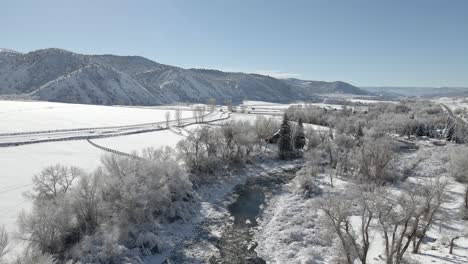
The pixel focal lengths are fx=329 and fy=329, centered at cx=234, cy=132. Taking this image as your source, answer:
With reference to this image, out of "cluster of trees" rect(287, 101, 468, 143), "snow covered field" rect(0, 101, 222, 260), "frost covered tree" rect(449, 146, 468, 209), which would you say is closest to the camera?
"snow covered field" rect(0, 101, 222, 260)

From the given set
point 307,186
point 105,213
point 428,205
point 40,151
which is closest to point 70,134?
point 40,151

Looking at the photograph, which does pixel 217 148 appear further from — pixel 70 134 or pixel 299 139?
pixel 70 134

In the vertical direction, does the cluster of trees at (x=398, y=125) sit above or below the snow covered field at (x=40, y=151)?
below

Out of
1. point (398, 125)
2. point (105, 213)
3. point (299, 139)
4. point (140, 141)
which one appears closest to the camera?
point (105, 213)

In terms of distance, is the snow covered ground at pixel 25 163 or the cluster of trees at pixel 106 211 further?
the snow covered ground at pixel 25 163

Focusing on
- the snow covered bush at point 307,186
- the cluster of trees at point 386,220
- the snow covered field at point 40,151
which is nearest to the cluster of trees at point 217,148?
the snow covered field at point 40,151

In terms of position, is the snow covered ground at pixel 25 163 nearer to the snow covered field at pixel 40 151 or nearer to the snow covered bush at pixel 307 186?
the snow covered field at pixel 40 151

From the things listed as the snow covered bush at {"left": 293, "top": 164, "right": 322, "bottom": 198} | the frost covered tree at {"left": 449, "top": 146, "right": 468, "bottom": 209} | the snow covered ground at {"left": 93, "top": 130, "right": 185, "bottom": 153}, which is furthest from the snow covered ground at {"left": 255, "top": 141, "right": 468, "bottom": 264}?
the snow covered ground at {"left": 93, "top": 130, "right": 185, "bottom": 153}

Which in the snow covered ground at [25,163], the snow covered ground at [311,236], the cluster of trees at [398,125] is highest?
the snow covered ground at [25,163]

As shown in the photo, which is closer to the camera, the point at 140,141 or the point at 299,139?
the point at 140,141

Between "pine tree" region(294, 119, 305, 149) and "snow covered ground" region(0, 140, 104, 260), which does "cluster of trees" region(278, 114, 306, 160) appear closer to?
"pine tree" region(294, 119, 305, 149)

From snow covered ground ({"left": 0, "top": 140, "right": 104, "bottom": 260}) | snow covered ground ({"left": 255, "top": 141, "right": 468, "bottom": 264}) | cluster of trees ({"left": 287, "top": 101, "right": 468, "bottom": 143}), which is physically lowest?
snow covered ground ({"left": 255, "top": 141, "right": 468, "bottom": 264})
